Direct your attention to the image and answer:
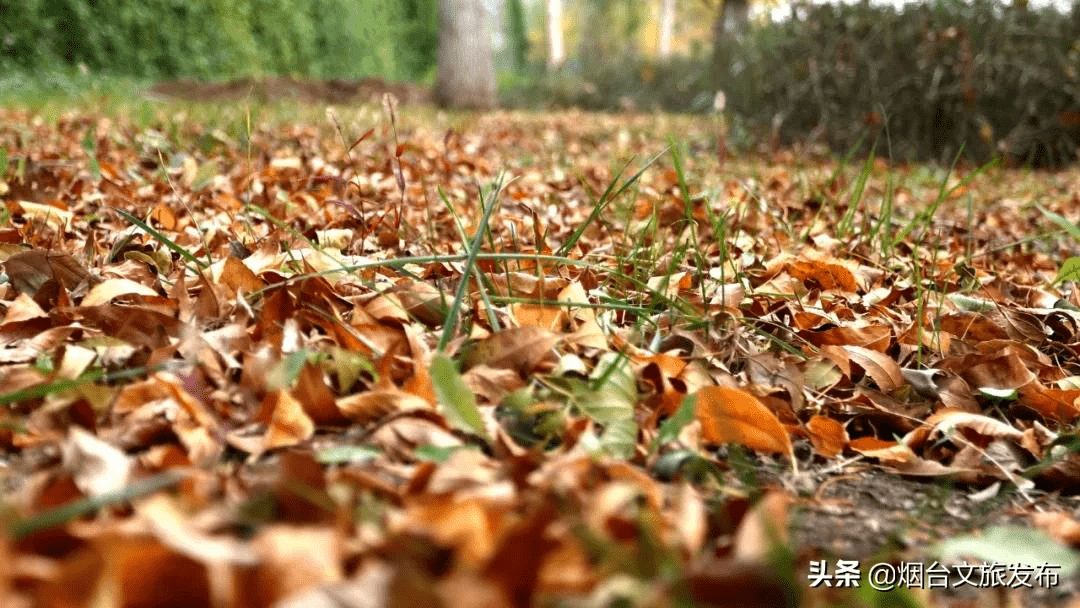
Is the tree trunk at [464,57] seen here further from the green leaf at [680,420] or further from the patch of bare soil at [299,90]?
the green leaf at [680,420]

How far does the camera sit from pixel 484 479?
0.89 m

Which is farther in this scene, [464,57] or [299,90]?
[299,90]

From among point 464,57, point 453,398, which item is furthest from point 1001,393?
point 464,57

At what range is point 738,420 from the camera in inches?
46.5

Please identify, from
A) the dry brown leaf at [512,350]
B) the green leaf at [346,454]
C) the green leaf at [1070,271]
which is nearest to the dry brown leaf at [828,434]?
the dry brown leaf at [512,350]

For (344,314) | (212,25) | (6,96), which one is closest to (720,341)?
(344,314)

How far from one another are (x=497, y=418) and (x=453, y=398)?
118 mm

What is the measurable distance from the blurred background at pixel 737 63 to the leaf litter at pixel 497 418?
0.69 m

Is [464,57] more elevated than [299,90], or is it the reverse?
[464,57]

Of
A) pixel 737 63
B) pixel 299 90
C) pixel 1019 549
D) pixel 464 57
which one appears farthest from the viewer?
pixel 299 90

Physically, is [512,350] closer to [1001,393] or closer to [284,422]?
[284,422]

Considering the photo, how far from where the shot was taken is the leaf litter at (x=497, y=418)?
693 millimetres

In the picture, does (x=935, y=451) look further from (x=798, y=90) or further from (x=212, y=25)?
(x=212, y=25)

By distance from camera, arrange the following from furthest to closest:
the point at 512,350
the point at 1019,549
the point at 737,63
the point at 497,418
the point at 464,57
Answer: the point at 464,57 → the point at 737,63 → the point at 512,350 → the point at 497,418 → the point at 1019,549
